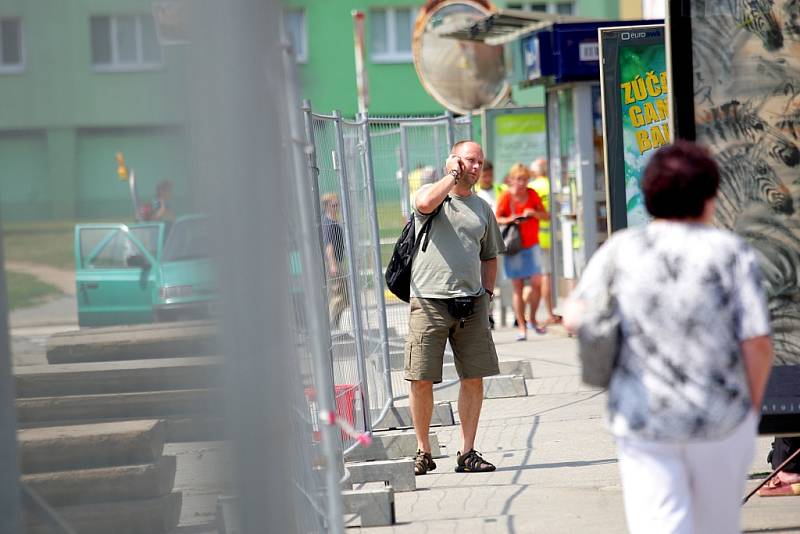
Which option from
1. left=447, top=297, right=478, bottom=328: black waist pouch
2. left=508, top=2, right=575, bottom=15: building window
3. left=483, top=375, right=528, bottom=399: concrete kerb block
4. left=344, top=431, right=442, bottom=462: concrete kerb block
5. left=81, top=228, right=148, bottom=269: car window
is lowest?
left=483, top=375, right=528, bottom=399: concrete kerb block

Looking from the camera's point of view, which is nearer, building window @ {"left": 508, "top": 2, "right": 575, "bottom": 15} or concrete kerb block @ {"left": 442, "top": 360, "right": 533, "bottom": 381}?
concrete kerb block @ {"left": 442, "top": 360, "right": 533, "bottom": 381}

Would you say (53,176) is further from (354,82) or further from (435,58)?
(354,82)

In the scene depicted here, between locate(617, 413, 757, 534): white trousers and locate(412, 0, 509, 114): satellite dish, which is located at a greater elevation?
locate(412, 0, 509, 114): satellite dish

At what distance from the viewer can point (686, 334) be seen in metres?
3.83

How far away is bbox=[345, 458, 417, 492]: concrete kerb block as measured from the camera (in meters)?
7.45

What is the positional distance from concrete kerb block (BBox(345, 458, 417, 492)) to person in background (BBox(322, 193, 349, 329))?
118 centimetres

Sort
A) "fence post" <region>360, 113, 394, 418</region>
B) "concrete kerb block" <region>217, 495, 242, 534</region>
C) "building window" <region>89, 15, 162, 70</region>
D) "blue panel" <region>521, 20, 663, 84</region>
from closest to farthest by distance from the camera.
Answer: "concrete kerb block" <region>217, 495, 242, 534</region> → "building window" <region>89, 15, 162, 70</region> → "fence post" <region>360, 113, 394, 418</region> → "blue panel" <region>521, 20, 663, 84</region>

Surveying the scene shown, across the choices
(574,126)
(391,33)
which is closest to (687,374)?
(574,126)

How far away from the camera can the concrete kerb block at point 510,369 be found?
1134cm

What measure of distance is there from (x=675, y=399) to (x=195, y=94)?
1567 millimetres

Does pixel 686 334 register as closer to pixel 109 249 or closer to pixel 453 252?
pixel 109 249

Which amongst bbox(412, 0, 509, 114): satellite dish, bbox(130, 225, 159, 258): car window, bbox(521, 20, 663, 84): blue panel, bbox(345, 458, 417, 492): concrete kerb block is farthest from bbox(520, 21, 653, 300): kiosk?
bbox(130, 225, 159, 258): car window

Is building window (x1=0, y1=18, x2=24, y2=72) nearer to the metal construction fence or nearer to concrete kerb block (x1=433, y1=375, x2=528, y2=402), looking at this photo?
the metal construction fence

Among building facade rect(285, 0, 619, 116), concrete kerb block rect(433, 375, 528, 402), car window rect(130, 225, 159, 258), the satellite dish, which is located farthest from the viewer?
building facade rect(285, 0, 619, 116)
